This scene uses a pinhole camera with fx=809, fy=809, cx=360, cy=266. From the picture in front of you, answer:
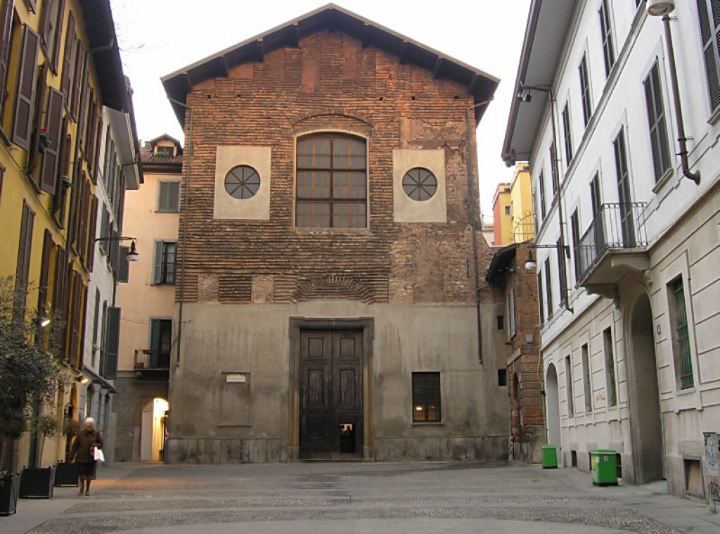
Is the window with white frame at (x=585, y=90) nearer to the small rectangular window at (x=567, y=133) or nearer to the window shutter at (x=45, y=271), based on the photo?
the small rectangular window at (x=567, y=133)

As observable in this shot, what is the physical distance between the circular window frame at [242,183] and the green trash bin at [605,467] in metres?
17.8

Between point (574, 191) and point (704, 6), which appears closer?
point (704, 6)

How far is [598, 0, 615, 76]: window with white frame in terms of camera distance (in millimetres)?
15430

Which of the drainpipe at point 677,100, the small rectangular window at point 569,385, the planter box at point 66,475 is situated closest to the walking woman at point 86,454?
the planter box at point 66,475

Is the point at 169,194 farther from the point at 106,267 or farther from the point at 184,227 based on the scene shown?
the point at 106,267

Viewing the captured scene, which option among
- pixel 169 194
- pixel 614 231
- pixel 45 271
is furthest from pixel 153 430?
pixel 614 231

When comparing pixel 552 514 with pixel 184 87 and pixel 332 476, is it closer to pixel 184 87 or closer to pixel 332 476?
pixel 332 476

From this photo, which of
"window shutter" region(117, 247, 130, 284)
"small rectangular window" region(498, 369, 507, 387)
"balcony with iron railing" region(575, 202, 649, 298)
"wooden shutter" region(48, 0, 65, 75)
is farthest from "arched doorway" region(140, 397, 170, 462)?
"balcony with iron railing" region(575, 202, 649, 298)

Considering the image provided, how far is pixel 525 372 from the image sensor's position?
25.1m

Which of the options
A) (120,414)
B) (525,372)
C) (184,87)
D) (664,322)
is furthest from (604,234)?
(120,414)

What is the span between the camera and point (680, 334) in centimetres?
1226

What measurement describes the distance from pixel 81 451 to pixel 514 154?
53.6 ft

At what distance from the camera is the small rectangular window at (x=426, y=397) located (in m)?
28.0

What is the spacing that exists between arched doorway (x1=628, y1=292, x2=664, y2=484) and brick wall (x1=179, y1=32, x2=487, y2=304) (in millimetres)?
13971
